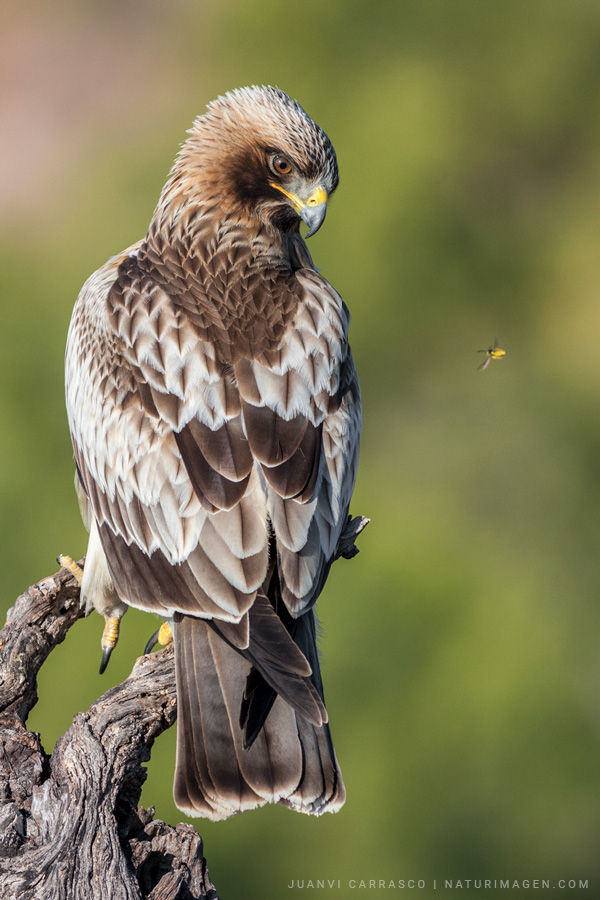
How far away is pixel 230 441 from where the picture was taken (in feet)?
10.2

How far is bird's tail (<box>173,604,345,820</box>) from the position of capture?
2930mm

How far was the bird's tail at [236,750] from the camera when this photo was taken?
2930 millimetres

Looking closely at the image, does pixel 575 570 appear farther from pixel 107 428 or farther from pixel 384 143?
pixel 107 428

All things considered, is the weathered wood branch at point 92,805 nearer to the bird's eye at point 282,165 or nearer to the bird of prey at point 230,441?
the bird of prey at point 230,441

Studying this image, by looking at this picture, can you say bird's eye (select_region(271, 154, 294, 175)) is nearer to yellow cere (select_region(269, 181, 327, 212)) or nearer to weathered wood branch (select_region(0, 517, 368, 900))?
yellow cere (select_region(269, 181, 327, 212))

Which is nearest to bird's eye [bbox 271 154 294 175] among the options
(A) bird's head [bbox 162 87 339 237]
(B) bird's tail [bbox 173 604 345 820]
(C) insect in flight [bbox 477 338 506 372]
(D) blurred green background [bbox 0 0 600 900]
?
(A) bird's head [bbox 162 87 339 237]

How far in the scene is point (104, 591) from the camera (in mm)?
3580

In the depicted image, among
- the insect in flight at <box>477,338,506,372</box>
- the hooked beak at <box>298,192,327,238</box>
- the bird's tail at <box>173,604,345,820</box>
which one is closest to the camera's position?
the bird's tail at <box>173,604,345,820</box>

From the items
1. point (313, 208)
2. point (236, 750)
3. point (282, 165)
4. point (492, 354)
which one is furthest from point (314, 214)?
point (492, 354)

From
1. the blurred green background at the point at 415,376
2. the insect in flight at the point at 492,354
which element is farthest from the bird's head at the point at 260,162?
the blurred green background at the point at 415,376

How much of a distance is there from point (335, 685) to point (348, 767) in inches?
18.3

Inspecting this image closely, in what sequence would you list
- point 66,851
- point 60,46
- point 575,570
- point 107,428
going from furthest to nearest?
point 60,46, point 575,570, point 107,428, point 66,851

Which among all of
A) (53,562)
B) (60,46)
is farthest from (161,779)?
(60,46)

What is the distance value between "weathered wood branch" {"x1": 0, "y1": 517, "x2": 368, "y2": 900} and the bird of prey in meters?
0.15
